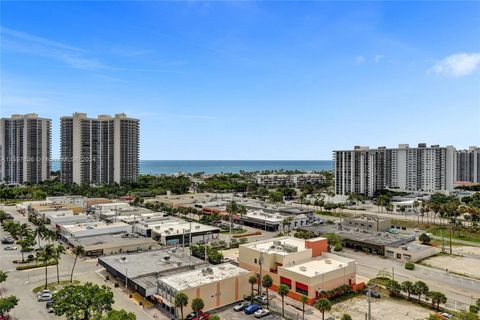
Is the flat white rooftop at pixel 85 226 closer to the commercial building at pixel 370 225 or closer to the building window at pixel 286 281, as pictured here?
the building window at pixel 286 281

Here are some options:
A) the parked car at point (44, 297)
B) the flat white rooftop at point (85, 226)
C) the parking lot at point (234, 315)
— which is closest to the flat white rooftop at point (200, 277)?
the parking lot at point (234, 315)

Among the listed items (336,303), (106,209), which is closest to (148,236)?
(106,209)

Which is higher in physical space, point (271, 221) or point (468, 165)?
point (468, 165)

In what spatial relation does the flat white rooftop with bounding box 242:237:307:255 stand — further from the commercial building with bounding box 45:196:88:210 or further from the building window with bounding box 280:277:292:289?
the commercial building with bounding box 45:196:88:210

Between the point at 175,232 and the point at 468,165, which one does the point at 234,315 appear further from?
the point at 468,165

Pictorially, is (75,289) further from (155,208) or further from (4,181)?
(4,181)

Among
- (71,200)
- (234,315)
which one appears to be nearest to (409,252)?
(234,315)

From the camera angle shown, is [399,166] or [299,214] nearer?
[299,214]
